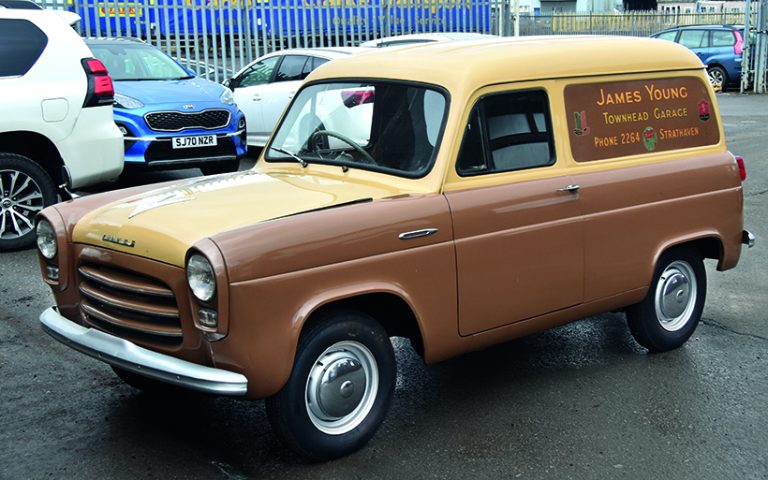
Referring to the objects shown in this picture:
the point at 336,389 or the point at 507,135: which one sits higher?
the point at 507,135

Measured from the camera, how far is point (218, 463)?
13.7ft

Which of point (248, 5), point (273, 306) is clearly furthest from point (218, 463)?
point (248, 5)

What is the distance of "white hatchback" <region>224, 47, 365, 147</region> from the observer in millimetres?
12633

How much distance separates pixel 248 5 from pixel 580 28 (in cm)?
1898

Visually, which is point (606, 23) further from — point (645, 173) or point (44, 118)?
point (645, 173)

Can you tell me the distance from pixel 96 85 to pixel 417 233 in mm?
4997

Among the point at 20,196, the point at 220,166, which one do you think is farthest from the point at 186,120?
the point at 20,196

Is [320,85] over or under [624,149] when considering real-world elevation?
over

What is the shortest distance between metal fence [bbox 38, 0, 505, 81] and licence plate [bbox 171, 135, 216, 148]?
21.6 ft

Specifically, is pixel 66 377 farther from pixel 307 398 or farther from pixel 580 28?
pixel 580 28

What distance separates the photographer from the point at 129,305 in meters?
4.17

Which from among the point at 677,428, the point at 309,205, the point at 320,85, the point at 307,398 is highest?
the point at 320,85

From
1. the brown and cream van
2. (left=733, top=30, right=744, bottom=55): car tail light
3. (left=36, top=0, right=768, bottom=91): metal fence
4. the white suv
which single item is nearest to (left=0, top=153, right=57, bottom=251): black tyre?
the white suv

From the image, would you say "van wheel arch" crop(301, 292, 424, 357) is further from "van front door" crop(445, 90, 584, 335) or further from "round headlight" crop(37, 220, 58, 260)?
"round headlight" crop(37, 220, 58, 260)
